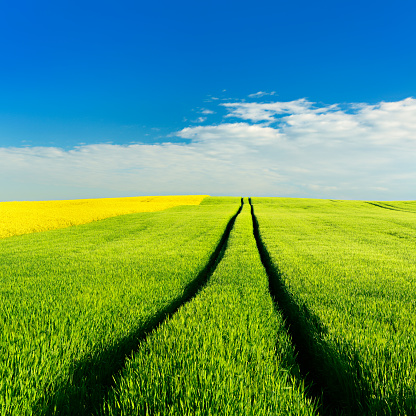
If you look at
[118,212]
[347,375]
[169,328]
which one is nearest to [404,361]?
[347,375]

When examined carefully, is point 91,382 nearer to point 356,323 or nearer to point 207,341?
point 207,341

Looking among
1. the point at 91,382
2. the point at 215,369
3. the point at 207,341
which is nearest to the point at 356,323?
the point at 207,341

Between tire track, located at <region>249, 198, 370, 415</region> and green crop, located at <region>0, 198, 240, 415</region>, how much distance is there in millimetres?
2566

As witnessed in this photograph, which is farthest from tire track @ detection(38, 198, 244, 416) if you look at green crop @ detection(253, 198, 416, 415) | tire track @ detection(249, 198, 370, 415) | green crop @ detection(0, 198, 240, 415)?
green crop @ detection(253, 198, 416, 415)

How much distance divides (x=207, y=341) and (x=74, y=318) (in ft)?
7.70

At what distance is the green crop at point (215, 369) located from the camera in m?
2.52

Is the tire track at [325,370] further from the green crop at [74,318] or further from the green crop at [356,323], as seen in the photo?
the green crop at [74,318]

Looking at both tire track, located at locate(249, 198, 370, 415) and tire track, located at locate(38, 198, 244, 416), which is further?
tire track, located at locate(249, 198, 370, 415)

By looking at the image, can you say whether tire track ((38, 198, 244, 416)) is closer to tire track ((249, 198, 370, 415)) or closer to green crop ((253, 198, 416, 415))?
tire track ((249, 198, 370, 415))

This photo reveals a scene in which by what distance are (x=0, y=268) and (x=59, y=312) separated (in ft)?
19.3

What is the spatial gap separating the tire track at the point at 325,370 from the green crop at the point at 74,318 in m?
2.57

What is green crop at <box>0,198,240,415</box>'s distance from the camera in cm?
281

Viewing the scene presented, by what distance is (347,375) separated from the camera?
3.16 m

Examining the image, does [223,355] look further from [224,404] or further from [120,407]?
[120,407]
